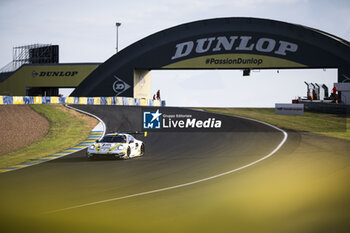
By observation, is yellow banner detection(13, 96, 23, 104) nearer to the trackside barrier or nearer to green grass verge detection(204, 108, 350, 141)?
the trackside barrier

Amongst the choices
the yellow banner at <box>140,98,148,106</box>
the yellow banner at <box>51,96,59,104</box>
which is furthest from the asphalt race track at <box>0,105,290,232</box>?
the yellow banner at <box>140,98,148,106</box>

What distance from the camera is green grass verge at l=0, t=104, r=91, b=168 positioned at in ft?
70.3

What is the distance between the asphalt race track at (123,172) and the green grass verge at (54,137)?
8.88 ft

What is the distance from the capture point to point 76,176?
1412 cm

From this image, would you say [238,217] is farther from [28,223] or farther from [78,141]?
[78,141]

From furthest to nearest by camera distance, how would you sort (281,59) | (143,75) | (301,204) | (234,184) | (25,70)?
(25,70) < (143,75) < (281,59) < (234,184) < (301,204)

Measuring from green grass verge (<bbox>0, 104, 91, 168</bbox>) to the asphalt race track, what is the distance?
271 centimetres

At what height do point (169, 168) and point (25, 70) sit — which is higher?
point (25, 70)

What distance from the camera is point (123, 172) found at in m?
14.8

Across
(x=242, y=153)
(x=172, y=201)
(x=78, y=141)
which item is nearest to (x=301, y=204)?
(x=172, y=201)

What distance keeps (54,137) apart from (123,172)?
45.6 feet

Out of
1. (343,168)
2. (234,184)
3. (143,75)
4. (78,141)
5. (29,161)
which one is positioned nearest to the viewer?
(234,184)

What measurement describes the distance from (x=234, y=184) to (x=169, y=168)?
370 centimetres

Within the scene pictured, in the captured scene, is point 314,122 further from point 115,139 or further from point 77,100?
point 77,100
